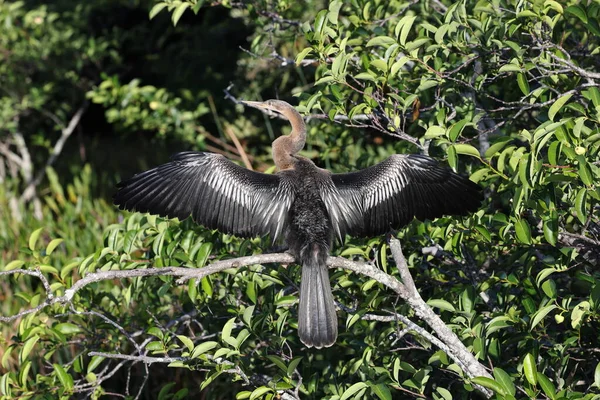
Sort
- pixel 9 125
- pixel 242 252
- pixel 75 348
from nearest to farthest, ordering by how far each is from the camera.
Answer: pixel 242 252, pixel 75 348, pixel 9 125

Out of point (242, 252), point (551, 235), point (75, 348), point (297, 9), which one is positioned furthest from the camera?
point (297, 9)

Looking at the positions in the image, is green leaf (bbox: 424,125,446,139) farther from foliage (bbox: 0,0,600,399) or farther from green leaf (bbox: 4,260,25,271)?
green leaf (bbox: 4,260,25,271)

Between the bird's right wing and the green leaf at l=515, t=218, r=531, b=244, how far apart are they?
3.06 feet

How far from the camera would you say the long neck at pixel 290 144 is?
3.41 m

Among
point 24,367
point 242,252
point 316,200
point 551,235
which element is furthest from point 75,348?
point 551,235

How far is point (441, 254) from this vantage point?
3.22m

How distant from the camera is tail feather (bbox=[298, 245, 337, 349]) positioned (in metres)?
2.70

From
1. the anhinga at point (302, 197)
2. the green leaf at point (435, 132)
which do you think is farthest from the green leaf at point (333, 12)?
the green leaf at point (435, 132)

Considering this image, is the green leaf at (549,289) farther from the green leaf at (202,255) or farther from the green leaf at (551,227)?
the green leaf at (202,255)

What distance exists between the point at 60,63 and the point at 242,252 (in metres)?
4.62

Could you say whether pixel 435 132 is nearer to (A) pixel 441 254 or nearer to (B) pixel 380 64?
(B) pixel 380 64

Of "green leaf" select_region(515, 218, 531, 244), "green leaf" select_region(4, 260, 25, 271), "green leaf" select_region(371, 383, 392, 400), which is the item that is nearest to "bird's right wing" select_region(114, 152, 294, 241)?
"green leaf" select_region(4, 260, 25, 271)

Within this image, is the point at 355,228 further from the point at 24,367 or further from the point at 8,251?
the point at 8,251

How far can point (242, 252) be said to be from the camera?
315 cm
